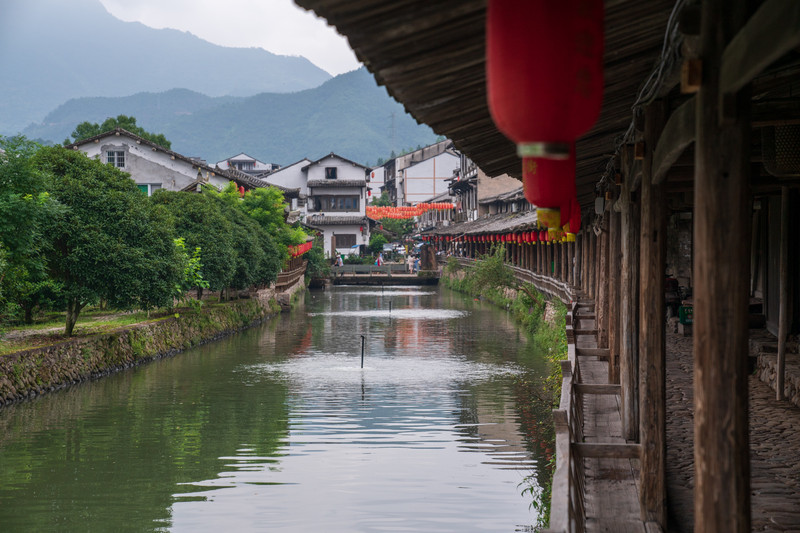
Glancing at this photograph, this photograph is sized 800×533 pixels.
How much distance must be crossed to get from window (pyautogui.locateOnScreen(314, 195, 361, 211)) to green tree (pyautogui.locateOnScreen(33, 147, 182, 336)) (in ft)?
153

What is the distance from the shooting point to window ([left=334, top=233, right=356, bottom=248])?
227 feet

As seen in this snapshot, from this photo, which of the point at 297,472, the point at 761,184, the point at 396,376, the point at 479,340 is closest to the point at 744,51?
the point at 761,184

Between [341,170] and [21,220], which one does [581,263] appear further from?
[341,170]

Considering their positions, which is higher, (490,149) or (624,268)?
(490,149)

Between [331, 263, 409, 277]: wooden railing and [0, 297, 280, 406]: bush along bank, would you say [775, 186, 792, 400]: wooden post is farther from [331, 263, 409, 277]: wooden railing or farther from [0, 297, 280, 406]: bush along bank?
[331, 263, 409, 277]: wooden railing

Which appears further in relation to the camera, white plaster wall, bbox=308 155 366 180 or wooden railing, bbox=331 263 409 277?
white plaster wall, bbox=308 155 366 180

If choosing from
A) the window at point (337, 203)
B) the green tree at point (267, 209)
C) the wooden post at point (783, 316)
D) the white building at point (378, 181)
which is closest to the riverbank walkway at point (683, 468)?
the wooden post at point (783, 316)

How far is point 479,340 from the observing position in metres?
29.5

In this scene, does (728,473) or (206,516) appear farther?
(206,516)

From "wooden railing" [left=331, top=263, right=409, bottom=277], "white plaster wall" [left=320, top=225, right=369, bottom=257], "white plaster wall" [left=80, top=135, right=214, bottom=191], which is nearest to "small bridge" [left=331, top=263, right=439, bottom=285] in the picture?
"wooden railing" [left=331, top=263, right=409, bottom=277]

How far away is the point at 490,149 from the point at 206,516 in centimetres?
624

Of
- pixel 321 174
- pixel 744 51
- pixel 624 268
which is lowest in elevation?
pixel 624 268

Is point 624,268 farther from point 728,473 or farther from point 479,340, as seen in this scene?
point 479,340

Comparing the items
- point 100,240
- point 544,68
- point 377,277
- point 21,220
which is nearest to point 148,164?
point 377,277
